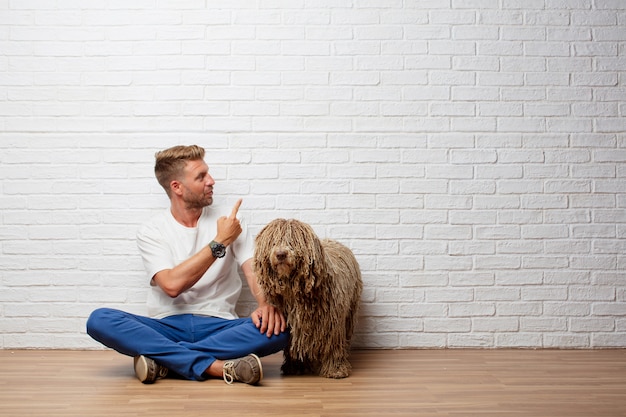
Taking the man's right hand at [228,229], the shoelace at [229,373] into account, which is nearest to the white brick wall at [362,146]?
the man's right hand at [228,229]

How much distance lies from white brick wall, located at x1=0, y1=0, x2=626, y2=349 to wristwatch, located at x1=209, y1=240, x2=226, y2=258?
0.54m

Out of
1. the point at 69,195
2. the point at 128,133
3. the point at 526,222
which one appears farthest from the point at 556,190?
the point at 69,195

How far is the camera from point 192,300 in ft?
10.7

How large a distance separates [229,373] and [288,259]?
1.72 ft

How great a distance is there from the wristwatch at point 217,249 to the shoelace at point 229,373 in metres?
0.47

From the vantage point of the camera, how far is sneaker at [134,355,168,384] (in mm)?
2805

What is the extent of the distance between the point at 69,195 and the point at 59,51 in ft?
2.42

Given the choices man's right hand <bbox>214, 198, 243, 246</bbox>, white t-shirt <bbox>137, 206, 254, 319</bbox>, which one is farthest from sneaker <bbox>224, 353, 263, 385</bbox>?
man's right hand <bbox>214, 198, 243, 246</bbox>

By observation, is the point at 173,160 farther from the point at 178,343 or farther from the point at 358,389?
the point at 358,389

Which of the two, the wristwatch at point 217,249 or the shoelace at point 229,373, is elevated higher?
the wristwatch at point 217,249

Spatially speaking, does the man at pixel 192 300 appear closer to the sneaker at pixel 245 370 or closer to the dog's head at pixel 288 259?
the sneaker at pixel 245 370

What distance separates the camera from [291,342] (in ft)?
9.85

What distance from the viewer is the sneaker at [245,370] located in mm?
2787

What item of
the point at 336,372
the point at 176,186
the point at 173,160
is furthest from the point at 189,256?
the point at 336,372
